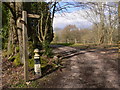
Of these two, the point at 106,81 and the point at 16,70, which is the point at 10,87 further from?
the point at 106,81

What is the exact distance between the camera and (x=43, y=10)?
1024 centimetres

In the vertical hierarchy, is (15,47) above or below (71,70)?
above

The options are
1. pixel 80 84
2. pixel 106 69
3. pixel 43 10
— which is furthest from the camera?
pixel 43 10

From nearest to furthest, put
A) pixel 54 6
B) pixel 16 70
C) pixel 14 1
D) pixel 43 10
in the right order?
pixel 16 70 → pixel 14 1 → pixel 54 6 → pixel 43 10

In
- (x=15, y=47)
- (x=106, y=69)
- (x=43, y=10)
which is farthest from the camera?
(x=43, y=10)

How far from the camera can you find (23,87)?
4461 millimetres

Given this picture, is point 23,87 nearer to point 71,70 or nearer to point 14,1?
point 71,70

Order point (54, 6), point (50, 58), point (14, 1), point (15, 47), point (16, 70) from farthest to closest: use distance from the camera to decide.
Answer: point (54, 6)
point (15, 47)
point (50, 58)
point (14, 1)
point (16, 70)

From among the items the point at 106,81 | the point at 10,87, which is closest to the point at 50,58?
the point at 10,87

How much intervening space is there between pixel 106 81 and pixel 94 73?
82 cm

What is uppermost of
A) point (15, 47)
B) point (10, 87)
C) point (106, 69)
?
point (15, 47)

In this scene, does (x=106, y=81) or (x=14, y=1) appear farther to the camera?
(x=14, y=1)

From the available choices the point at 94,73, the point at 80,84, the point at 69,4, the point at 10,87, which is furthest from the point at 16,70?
the point at 69,4

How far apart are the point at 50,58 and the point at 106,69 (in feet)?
12.2
